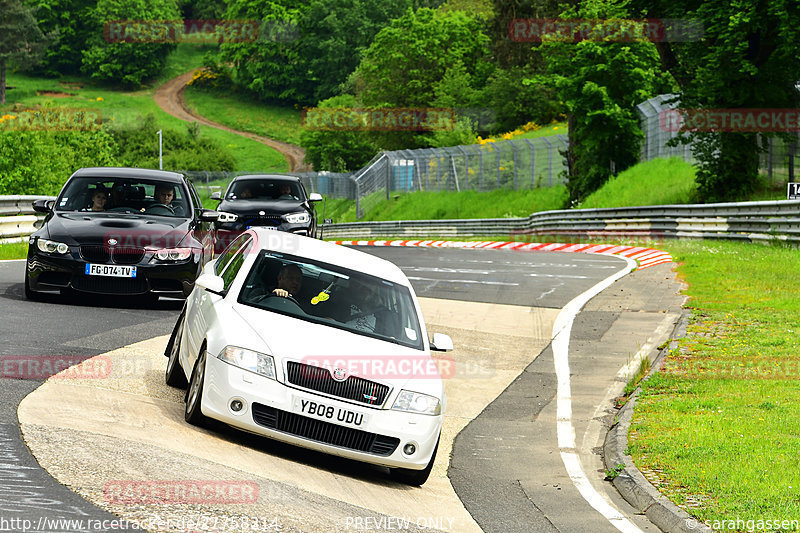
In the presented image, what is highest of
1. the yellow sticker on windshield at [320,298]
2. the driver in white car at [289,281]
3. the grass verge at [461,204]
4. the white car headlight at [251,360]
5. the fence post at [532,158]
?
the driver in white car at [289,281]

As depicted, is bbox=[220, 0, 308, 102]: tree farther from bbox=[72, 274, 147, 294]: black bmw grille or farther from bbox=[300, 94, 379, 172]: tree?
bbox=[72, 274, 147, 294]: black bmw grille

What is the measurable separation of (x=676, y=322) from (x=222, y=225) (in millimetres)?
9361

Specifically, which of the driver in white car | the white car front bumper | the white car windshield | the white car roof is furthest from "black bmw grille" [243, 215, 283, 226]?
the white car front bumper

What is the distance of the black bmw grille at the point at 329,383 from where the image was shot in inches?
310

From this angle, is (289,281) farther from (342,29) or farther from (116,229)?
(342,29)

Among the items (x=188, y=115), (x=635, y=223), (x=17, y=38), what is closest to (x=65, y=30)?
(x=17, y=38)

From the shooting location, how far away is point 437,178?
6241 centimetres

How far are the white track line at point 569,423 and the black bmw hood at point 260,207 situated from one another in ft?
19.3

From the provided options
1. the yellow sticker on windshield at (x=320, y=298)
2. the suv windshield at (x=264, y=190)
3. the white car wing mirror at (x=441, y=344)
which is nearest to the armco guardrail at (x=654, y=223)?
the suv windshield at (x=264, y=190)

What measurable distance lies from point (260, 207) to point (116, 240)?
7.78 metres

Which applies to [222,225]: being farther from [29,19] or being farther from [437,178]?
[29,19]

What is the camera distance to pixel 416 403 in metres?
8.16

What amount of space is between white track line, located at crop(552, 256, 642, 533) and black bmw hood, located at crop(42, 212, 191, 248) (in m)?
5.13

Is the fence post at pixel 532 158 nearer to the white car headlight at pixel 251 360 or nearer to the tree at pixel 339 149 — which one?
the white car headlight at pixel 251 360
